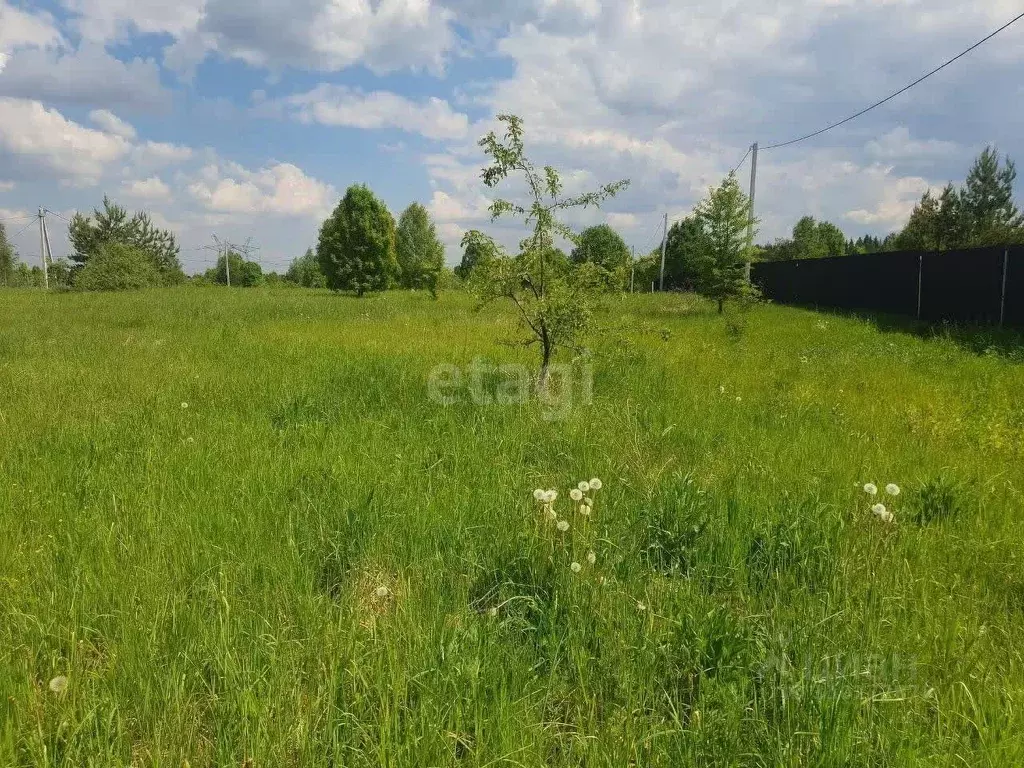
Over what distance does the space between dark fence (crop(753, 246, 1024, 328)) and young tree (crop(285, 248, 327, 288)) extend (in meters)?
44.6

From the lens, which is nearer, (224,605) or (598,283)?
(224,605)

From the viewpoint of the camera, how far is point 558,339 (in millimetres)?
6172

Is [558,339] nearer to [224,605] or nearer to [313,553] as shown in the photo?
[313,553]

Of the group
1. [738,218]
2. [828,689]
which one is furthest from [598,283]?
[738,218]

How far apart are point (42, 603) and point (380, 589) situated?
4.26 feet

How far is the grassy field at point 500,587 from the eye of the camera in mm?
1672

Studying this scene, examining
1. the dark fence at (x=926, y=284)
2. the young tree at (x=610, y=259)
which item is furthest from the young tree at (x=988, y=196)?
the young tree at (x=610, y=259)

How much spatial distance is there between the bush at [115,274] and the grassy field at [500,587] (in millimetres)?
30686

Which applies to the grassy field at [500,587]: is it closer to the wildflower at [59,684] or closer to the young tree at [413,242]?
the wildflower at [59,684]

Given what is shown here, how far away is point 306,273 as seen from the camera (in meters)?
63.4

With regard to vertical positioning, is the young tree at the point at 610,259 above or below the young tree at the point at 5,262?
below

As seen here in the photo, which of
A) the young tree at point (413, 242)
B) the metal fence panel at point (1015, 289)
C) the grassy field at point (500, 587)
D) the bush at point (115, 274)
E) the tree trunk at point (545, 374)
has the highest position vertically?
the young tree at point (413, 242)

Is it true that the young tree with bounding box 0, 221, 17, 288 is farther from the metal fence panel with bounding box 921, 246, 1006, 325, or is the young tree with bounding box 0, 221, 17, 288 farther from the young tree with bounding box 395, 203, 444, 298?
the metal fence panel with bounding box 921, 246, 1006, 325

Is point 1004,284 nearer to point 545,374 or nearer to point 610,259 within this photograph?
point 610,259
